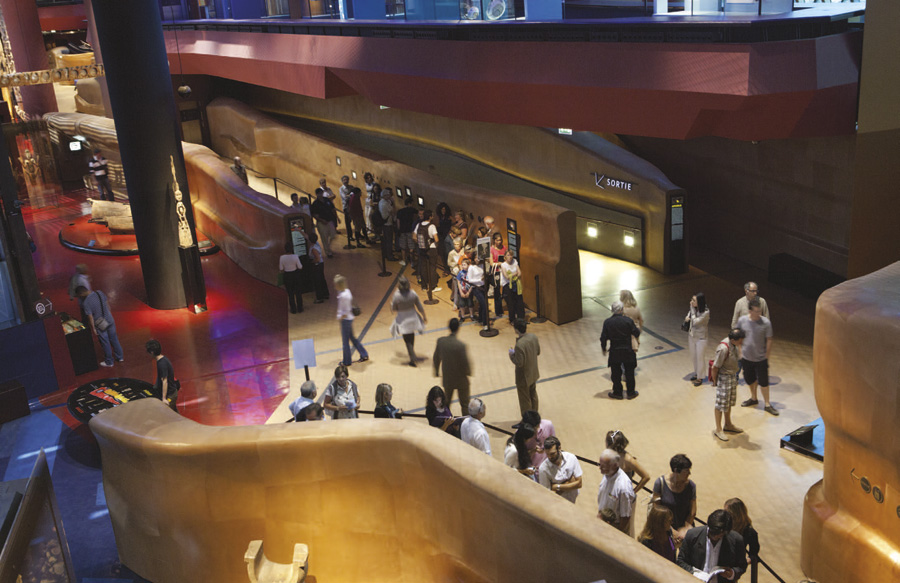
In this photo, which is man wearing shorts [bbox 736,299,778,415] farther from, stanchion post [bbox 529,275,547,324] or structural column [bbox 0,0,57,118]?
structural column [bbox 0,0,57,118]

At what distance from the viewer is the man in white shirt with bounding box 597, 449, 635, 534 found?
710cm

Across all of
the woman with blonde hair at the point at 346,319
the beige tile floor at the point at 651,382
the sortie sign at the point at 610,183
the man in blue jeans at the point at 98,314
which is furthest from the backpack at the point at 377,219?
the man in blue jeans at the point at 98,314

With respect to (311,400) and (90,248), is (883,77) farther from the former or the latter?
(90,248)

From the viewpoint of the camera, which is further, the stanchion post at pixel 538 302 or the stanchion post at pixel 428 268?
the stanchion post at pixel 428 268

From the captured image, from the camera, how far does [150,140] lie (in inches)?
601

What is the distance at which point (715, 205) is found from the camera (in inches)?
667

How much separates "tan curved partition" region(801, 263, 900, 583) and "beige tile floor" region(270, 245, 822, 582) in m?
0.83

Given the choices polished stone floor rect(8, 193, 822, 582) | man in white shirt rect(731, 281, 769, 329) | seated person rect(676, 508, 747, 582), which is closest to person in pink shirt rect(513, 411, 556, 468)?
polished stone floor rect(8, 193, 822, 582)

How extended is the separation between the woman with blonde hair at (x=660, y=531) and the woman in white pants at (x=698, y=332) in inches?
184

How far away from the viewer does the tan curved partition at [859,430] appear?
636 centimetres

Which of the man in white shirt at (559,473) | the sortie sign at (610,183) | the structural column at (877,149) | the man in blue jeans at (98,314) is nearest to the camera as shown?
the man in white shirt at (559,473)

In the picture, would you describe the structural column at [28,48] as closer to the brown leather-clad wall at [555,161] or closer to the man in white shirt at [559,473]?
the brown leather-clad wall at [555,161]

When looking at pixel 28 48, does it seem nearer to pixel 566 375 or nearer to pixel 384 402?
pixel 566 375

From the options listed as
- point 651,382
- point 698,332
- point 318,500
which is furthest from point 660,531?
point 651,382
